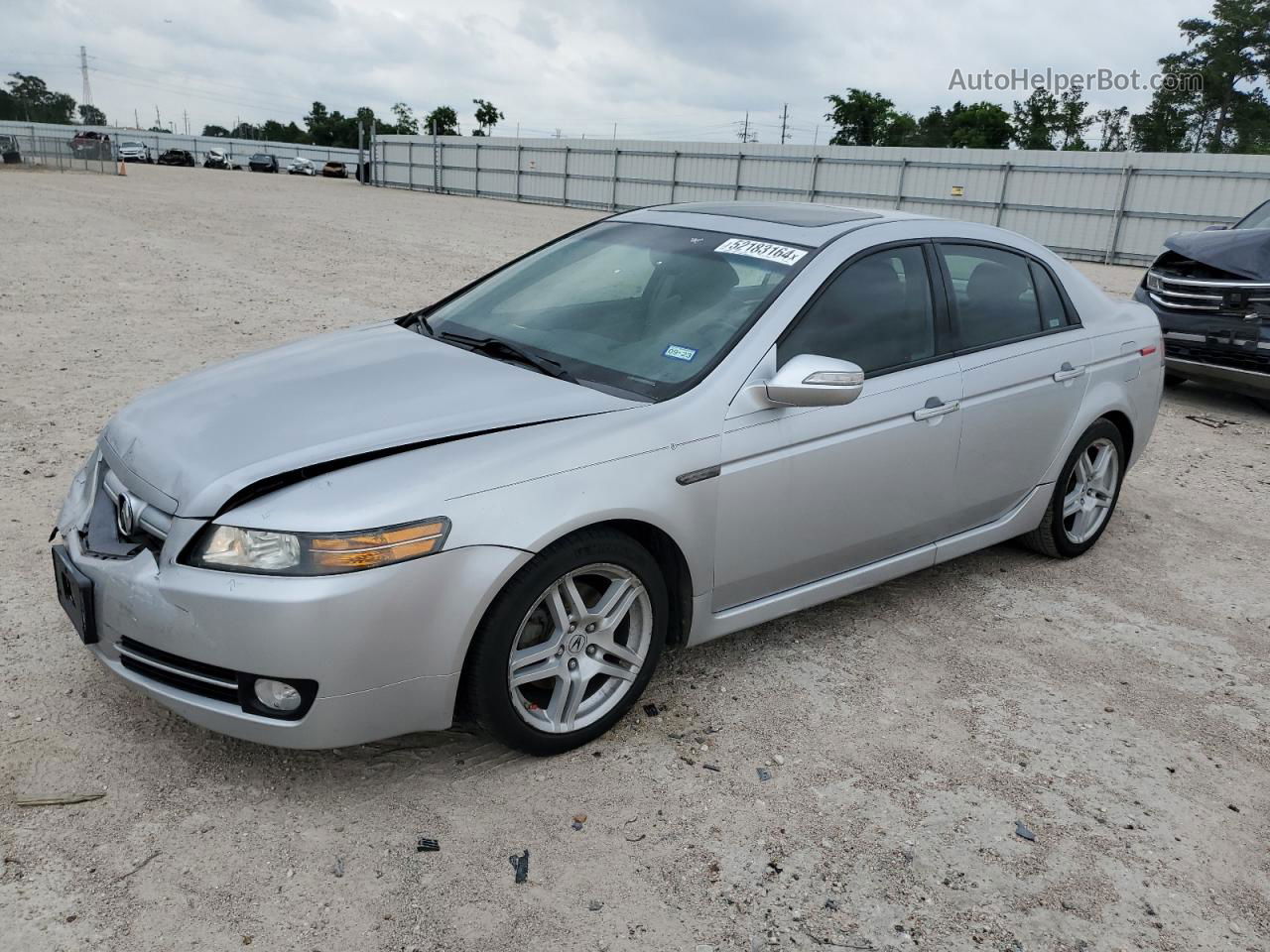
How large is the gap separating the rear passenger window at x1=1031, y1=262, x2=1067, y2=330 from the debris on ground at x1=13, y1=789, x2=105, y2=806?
403 cm

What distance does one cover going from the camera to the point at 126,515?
290 centimetres

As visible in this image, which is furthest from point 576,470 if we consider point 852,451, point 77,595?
point 77,595

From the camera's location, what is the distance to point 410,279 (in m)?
13.2

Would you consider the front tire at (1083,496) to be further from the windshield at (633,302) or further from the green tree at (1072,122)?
the green tree at (1072,122)

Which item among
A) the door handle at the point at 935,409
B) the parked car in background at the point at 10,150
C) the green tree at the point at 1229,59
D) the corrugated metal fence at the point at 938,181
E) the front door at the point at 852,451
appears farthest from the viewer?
the green tree at the point at 1229,59

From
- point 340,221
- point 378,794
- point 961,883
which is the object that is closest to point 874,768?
point 961,883

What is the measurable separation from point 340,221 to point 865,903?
2222 cm

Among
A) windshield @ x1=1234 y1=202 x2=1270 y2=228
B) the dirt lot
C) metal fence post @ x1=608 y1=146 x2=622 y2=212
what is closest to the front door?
the dirt lot

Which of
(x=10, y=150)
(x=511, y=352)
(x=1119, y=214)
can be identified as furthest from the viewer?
(x=10, y=150)

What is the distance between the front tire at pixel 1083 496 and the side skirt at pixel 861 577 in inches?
5.9

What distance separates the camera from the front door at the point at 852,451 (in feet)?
11.0

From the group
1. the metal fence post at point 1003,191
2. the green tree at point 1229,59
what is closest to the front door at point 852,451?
the metal fence post at point 1003,191

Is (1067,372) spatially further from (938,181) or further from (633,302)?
(938,181)

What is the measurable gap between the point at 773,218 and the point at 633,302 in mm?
712
